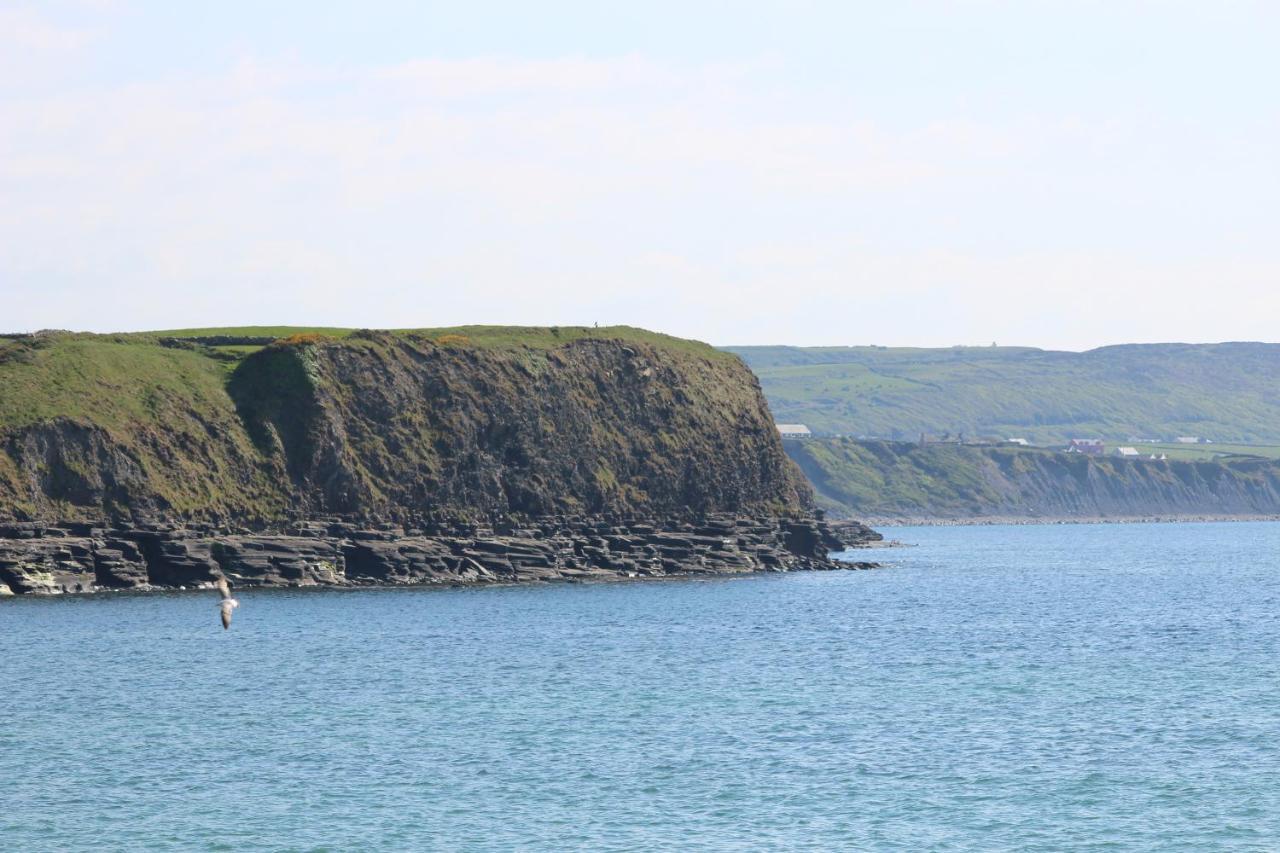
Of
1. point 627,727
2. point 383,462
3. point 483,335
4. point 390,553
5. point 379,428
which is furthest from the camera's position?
point 483,335

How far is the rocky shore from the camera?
10038cm

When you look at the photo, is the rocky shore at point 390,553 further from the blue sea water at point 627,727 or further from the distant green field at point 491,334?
the distant green field at point 491,334

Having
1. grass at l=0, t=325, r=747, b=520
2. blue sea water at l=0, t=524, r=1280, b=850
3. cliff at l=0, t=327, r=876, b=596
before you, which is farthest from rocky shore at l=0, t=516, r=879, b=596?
blue sea water at l=0, t=524, r=1280, b=850

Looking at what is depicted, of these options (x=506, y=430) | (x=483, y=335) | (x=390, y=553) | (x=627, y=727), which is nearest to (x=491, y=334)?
(x=483, y=335)

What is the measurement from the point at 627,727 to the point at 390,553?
193 ft

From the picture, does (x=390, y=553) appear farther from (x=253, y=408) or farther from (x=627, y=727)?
(x=627, y=727)

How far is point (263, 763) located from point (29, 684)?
751 inches

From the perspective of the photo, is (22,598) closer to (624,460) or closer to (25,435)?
(25,435)

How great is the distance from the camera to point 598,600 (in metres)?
107

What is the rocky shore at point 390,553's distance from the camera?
3952 inches

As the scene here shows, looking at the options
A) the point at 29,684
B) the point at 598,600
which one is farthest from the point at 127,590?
the point at 29,684

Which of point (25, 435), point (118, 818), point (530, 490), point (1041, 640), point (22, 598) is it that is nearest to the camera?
point (118, 818)

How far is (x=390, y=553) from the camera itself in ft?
373

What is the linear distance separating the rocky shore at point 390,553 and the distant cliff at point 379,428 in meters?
1.42
